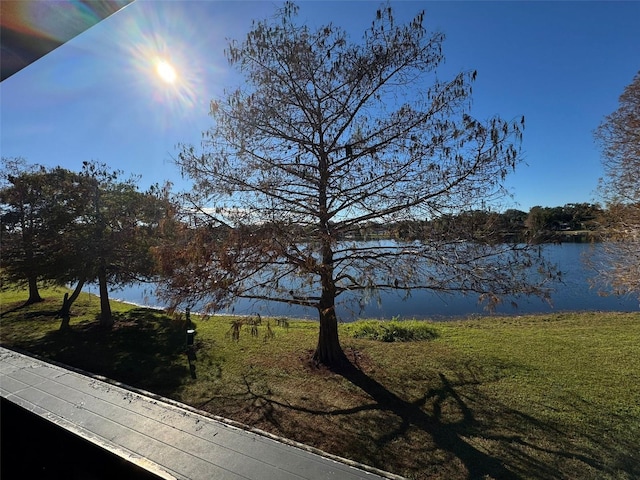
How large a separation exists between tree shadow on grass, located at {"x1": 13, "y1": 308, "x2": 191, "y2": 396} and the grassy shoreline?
4 cm

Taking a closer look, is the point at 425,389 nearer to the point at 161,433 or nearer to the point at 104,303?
the point at 161,433

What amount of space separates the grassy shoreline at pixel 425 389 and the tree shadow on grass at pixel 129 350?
Answer: 37 mm

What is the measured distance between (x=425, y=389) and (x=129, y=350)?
5.63m

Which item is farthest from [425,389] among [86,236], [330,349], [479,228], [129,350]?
[86,236]

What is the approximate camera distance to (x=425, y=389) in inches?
189

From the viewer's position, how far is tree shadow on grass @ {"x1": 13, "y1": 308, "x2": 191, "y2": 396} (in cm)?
535

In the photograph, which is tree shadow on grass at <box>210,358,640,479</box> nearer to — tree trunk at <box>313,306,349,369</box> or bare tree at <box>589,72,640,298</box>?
tree trunk at <box>313,306,349,369</box>

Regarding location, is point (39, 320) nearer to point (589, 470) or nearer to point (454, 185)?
point (454, 185)

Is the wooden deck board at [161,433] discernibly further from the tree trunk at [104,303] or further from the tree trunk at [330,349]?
the tree trunk at [104,303]

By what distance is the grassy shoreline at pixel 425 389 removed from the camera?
128 inches

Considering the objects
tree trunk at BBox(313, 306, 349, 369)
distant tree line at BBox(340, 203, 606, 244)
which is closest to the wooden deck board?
distant tree line at BBox(340, 203, 606, 244)

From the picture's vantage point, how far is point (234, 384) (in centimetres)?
502

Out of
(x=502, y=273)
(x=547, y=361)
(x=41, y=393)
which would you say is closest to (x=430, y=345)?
(x=547, y=361)

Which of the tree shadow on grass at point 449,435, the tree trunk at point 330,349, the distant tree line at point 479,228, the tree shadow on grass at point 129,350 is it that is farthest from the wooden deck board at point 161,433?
the tree trunk at point 330,349
